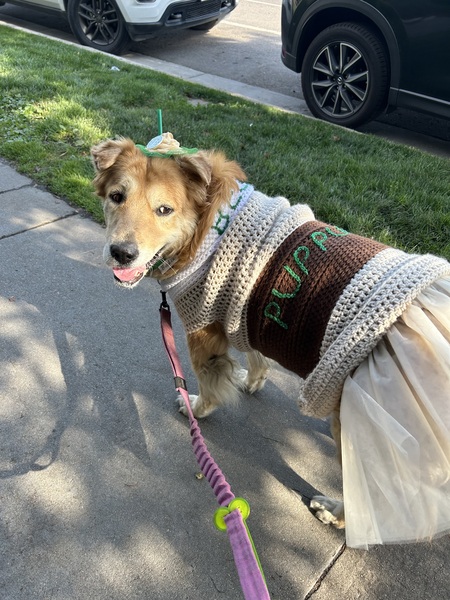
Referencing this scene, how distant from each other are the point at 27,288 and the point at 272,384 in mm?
1845

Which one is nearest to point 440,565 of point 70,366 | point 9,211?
point 70,366

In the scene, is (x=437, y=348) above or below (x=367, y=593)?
→ above

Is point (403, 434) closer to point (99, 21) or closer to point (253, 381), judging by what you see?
point (253, 381)

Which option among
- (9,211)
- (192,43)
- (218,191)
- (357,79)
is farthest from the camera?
(192,43)

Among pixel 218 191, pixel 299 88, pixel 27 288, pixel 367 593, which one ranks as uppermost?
pixel 218 191

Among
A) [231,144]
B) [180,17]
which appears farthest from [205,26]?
[231,144]

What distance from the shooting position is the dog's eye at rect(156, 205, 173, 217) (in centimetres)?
213

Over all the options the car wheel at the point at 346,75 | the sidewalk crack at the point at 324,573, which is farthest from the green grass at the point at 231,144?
the sidewalk crack at the point at 324,573

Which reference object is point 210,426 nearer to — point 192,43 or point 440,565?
point 440,565

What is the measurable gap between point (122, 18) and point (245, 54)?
2256mm

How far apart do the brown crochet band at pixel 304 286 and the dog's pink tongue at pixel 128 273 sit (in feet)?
1.68

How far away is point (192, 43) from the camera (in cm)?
916

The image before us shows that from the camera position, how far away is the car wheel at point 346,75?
5441 mm

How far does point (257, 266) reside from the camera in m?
2.04
